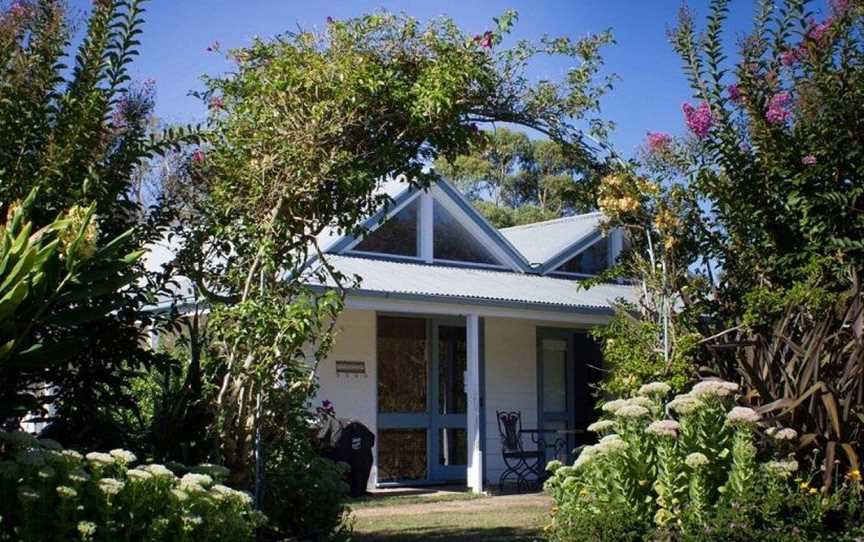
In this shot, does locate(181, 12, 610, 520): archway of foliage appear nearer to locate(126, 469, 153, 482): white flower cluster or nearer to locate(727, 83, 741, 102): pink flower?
locate(126, 469, 153, 482): white flower cluster

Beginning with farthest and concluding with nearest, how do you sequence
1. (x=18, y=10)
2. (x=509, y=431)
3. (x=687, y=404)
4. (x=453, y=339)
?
(x=453, y=339) → (x=509, y=431) → (x=18, y=10) → (x=687, y=404)

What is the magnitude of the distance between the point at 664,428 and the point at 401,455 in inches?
399

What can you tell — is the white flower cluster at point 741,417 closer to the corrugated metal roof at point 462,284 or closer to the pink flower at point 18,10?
the pink flower at point 18,10

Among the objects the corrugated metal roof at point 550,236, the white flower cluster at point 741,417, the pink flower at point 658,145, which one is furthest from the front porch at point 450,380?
the white flower cluster at point 741,417

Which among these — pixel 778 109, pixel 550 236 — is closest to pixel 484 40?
pixel 778 109

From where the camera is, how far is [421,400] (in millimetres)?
17250

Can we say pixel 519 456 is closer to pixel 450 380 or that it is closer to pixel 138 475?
pixel 450 380

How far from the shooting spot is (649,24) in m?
11.4

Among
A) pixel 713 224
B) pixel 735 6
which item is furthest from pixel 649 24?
pixel 713 224

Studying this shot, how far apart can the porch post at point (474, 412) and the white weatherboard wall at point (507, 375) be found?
212 centimetres

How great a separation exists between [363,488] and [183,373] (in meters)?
7.02

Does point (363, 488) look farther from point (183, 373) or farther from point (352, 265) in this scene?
point (183, 373)

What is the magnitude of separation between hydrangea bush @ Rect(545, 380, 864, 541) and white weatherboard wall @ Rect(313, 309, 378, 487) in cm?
871

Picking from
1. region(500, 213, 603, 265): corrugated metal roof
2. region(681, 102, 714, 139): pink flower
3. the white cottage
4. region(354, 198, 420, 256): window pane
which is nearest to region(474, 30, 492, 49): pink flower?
region(681, 102, 714, 139): pink flower
